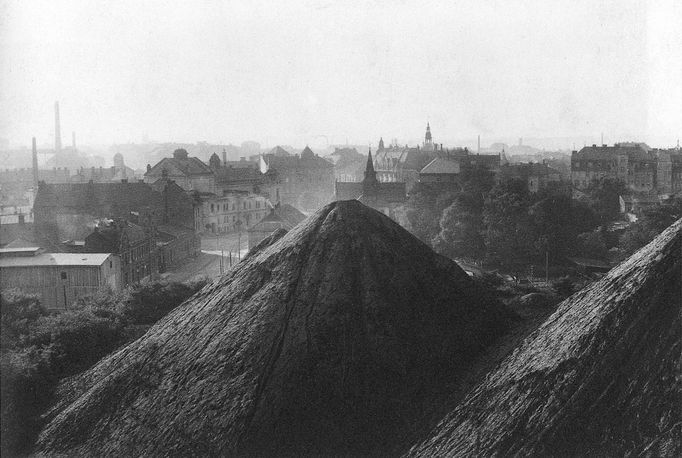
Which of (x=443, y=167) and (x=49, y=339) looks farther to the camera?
(x=443, y=167)

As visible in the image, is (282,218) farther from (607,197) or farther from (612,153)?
(612,153)

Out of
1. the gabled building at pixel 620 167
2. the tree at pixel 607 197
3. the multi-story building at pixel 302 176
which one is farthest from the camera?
the multi-story building at pixel 302 176

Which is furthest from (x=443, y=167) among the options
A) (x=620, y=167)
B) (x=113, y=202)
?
(x=113, y=202)

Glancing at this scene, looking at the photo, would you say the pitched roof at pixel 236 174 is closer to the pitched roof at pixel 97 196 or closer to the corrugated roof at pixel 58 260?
the pitched roof at pixel 97 196

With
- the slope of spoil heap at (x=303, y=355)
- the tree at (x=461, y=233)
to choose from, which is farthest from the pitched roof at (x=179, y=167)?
the slope of spoil heap at (x=303, y=355)

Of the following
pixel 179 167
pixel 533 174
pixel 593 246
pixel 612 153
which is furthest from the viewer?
pixel 533 174

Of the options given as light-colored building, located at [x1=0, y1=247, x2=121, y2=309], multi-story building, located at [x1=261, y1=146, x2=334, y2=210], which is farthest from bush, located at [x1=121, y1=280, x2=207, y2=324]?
multi-story building, located at [x1=261, y1=146, x2=334, y2=210]

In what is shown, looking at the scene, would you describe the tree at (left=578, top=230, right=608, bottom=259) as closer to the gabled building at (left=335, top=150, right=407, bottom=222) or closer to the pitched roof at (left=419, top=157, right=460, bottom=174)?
the gabled building at (left=335, top=150, right=407, bottom=222)
